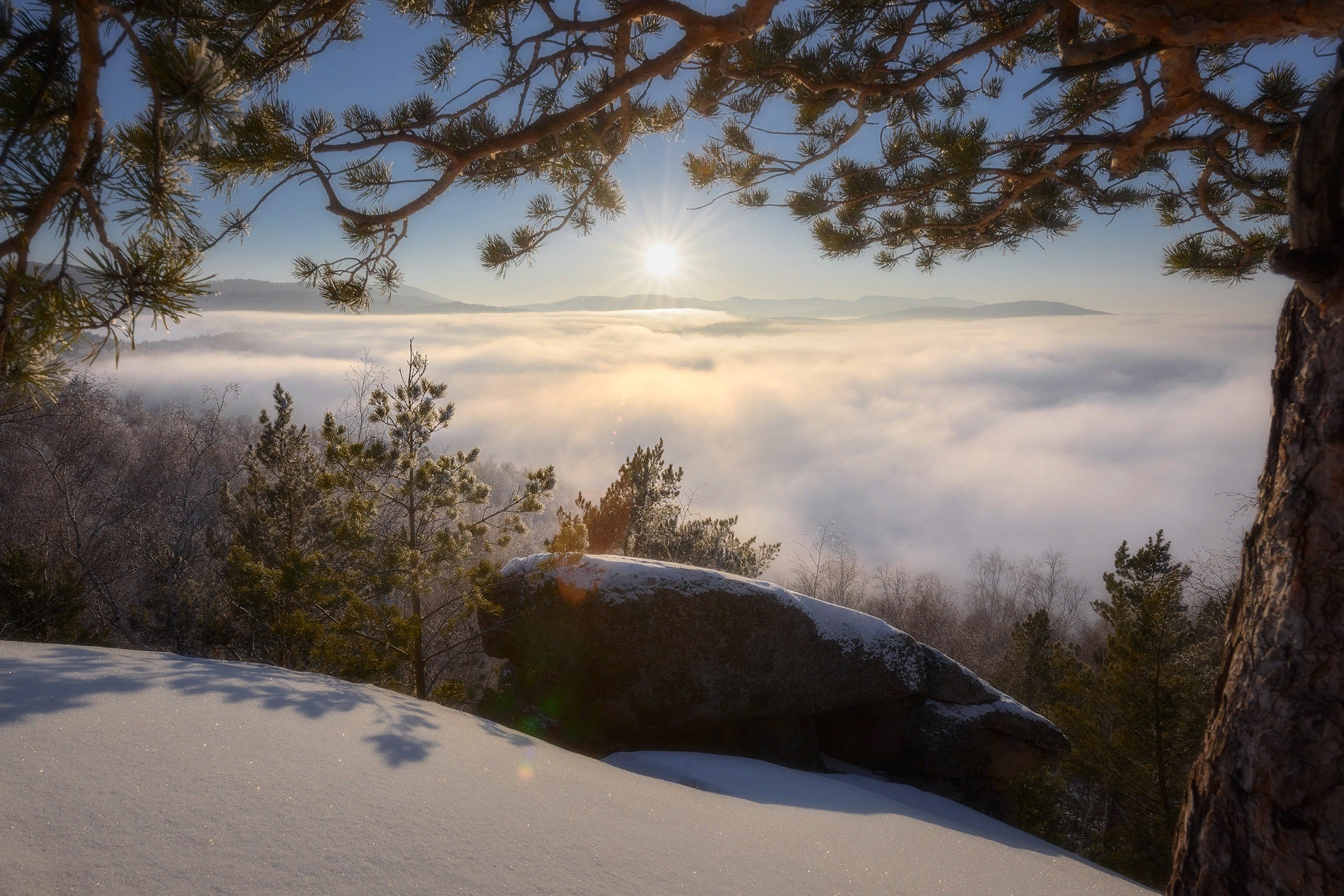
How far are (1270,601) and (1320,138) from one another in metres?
1.20

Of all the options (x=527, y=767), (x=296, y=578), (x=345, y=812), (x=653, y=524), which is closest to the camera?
(x=345, y=812)

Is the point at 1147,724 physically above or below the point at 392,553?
below

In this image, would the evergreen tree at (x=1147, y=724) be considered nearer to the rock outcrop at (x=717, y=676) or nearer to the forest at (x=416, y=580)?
the forest at (x=416, y=580)

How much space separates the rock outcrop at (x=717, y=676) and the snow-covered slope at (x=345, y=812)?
9.13 ft

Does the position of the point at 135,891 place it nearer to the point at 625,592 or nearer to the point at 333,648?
the point at 333,648

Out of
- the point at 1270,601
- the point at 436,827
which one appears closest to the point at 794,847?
the point at 436,827

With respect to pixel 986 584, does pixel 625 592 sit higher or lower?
higher

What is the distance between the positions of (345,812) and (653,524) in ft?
35.4

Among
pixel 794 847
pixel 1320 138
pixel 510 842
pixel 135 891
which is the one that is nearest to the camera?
pixel 135 891

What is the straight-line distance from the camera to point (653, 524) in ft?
41.4

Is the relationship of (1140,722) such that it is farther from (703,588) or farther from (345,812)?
(345,812)

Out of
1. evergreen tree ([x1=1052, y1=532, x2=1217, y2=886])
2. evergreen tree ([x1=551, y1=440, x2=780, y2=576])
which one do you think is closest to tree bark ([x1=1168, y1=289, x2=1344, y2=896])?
evergreen tree ([x1=1052, y1=532, x2=1217, y2=886])

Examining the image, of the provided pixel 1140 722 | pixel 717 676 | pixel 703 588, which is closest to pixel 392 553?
pixel 703 588

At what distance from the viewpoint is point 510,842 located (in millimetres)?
1906
